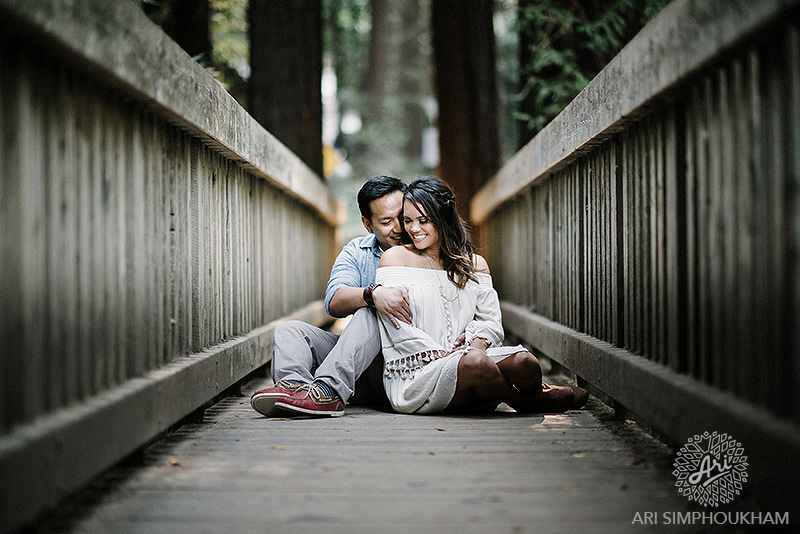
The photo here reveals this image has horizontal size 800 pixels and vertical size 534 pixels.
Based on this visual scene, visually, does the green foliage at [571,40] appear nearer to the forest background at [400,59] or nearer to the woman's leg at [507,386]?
the forest background at [400,59]

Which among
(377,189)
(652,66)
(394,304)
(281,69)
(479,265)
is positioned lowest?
(394,304)

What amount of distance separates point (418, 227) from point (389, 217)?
0.46 metres

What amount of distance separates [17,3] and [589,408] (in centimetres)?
289

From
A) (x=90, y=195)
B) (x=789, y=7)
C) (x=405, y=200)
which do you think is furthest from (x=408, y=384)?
(x=789, y=7)

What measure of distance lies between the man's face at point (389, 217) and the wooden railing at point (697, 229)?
933 mm

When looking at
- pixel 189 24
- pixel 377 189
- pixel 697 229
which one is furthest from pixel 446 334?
pixel 189 24

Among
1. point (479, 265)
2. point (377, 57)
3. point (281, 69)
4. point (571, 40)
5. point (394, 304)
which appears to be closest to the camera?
point (394, 304)

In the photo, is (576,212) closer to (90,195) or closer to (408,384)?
(408,384)

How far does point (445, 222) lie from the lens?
11.9 ft

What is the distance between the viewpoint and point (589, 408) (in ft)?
11.8

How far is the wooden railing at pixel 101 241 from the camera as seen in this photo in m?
1.81

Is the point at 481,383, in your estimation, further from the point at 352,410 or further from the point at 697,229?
the point at 697,229

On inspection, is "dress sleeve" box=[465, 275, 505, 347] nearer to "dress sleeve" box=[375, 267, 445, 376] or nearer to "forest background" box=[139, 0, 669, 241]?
"dress sleeve" box=[375, 267, 445, 376]

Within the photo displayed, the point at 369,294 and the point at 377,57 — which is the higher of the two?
the point at 377,57
